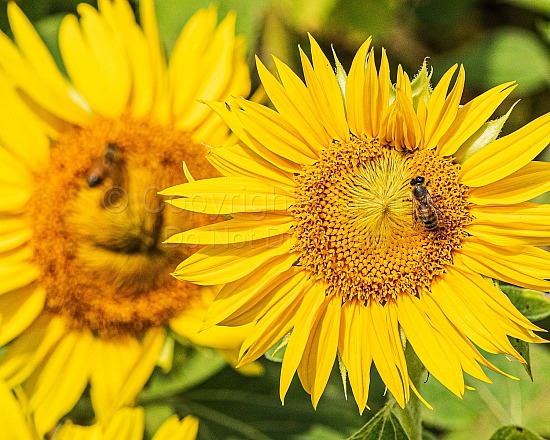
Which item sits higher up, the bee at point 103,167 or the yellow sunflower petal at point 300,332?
the bee at point 103,167

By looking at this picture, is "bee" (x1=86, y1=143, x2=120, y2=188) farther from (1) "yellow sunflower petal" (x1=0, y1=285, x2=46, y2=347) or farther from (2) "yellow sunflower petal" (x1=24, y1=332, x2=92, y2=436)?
(2) "yellow sunflower petal" (x1=24, y1=332, x2=92, y2=436)

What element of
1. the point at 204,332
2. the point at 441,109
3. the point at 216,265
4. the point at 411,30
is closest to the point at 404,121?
the point at 441,109

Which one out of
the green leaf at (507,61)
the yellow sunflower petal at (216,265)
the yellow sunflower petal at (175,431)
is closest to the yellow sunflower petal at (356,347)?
the yellow sunflower petal at (216,265)

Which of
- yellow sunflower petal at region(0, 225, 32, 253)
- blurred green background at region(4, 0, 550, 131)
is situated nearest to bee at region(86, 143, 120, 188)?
yellow sunflower petal at region(0, 225, 32, 253)

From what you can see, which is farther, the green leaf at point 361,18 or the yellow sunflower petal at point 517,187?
the green leaf at point 361,18

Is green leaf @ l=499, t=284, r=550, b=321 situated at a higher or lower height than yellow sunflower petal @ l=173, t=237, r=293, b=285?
higher

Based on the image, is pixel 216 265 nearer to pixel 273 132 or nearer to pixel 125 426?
pixel 273 132

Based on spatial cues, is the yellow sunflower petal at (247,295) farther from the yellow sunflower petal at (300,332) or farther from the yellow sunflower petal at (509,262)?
the yellow sunflower petal at (509,262)

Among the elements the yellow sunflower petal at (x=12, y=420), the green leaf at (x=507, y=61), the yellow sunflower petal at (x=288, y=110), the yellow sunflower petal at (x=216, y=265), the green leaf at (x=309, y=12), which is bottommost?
the yellow sunflower petal at (x=12, y=420)
